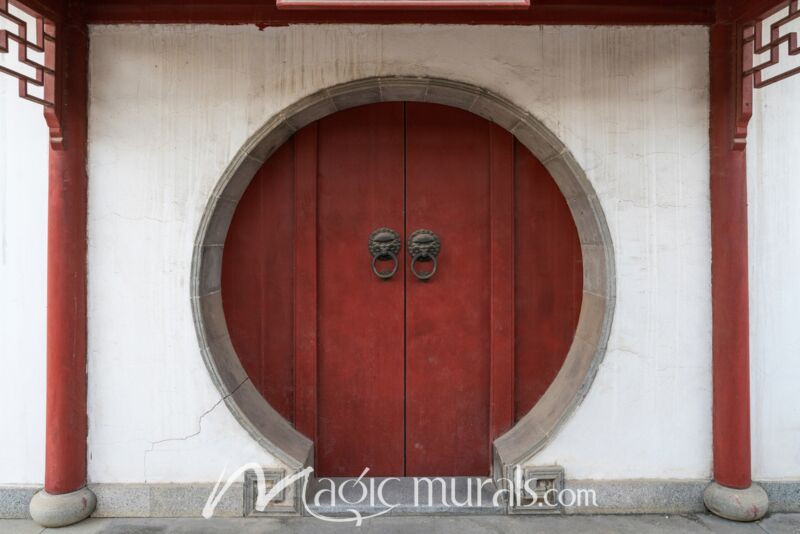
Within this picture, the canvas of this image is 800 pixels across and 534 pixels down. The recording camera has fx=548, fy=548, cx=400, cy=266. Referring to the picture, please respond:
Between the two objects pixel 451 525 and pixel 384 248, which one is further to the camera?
pixel 384 248

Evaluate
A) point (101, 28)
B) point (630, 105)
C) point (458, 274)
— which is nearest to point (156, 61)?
point (101, 28)

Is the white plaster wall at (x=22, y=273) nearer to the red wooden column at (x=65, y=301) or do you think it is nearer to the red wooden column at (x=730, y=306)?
the red wooden column at (x=65, y=301)

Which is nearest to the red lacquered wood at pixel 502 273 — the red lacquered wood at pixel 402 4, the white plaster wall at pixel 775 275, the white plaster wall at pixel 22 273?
the red lacquered wood at pixel 402 4

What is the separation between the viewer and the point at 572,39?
3.36m

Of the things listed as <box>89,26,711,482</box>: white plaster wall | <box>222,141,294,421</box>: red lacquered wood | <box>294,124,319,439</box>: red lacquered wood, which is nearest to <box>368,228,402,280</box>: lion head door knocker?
<box>294,124,319,439</box>: red lacquered wood

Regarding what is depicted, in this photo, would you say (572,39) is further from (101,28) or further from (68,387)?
(68,387)

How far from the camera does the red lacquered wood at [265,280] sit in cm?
373

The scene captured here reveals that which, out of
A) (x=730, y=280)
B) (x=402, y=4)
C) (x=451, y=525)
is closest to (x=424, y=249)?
(x=402, y=4)

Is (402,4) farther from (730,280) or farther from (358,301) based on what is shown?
(730,280)

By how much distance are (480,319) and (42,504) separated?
9.47ft

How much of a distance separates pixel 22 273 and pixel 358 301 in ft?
6.77

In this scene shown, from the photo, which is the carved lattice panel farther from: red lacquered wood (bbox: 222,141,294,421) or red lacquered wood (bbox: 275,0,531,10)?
red lacquered wood (bbox: 275,0,531,10)

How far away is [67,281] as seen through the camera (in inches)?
126

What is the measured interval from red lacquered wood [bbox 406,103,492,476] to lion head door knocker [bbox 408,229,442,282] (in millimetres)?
54
